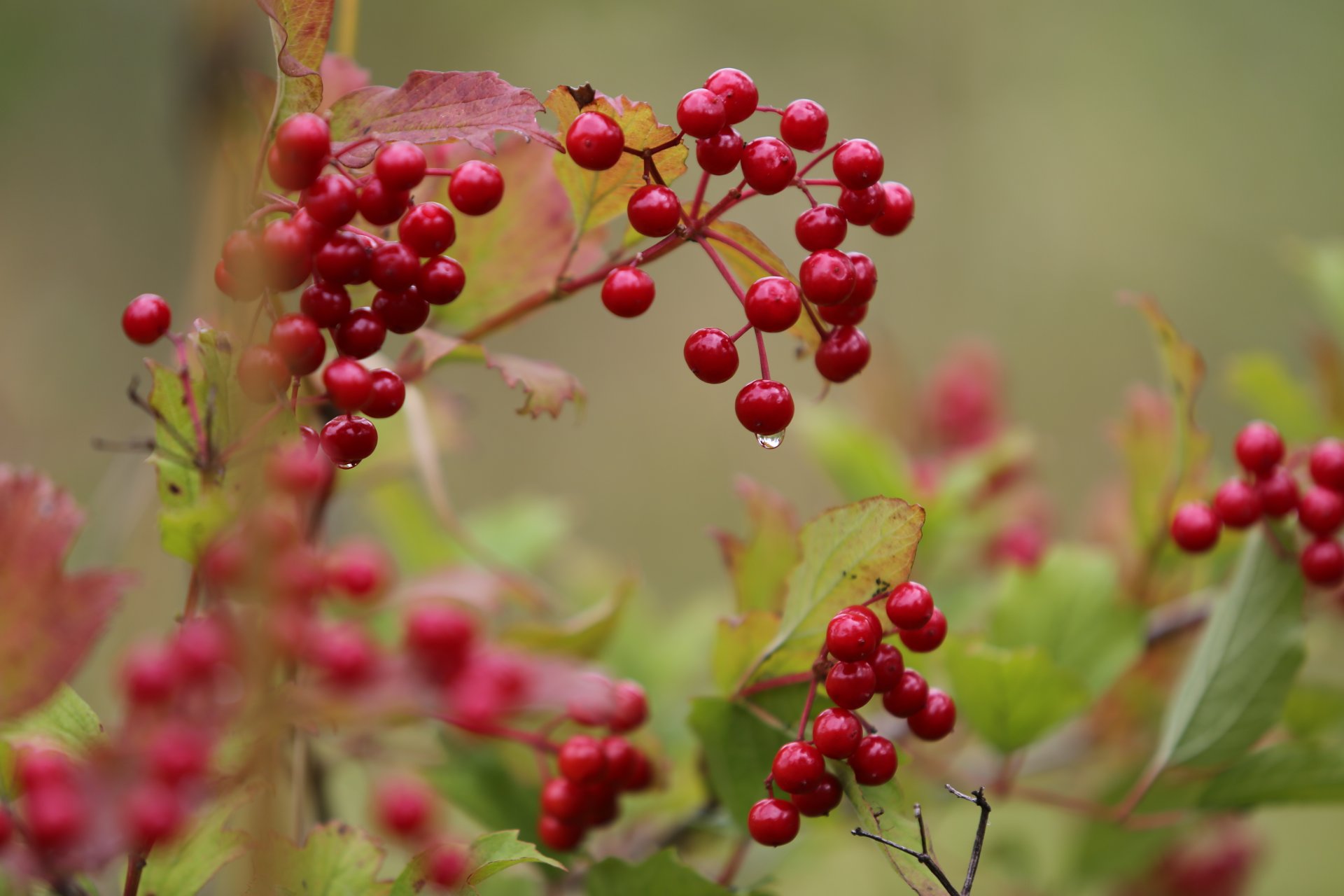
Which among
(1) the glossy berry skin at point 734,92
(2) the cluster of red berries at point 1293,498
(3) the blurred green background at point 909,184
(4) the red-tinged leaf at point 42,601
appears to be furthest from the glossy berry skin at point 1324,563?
(3) the blurred green background at point 909,184

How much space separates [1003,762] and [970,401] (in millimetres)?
341

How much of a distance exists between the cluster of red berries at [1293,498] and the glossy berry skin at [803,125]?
228 mm

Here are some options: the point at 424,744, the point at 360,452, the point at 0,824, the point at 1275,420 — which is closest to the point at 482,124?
the point at 360,452

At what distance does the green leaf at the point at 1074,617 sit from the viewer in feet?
1.61

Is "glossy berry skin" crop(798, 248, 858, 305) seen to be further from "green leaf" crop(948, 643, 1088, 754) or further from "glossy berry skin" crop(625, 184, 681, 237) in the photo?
"green leaf" crop(948, 643, 1088, 754)

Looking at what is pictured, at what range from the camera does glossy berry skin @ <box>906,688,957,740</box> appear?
334mm


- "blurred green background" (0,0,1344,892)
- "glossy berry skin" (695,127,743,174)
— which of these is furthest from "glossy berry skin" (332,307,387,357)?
"blurred green background" (0,0,1344,892)

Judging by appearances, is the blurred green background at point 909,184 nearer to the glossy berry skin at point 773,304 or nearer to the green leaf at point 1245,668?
the green leaf at point 1245,668

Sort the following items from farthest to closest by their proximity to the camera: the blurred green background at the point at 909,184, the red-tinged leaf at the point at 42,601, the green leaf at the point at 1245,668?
the blurred green background at the point at 909,184
the green leaf at the point at 1245,668
the red-tinged leaf at the point at 42,601

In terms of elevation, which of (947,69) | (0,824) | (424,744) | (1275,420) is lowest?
(424,744)

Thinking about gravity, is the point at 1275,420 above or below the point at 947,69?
below

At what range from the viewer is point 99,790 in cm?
25

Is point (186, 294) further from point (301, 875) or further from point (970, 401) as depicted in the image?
point (970, 401)

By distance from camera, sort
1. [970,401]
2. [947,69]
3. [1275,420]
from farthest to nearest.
Result: [947,69]
[970,401]
[1275,420]
